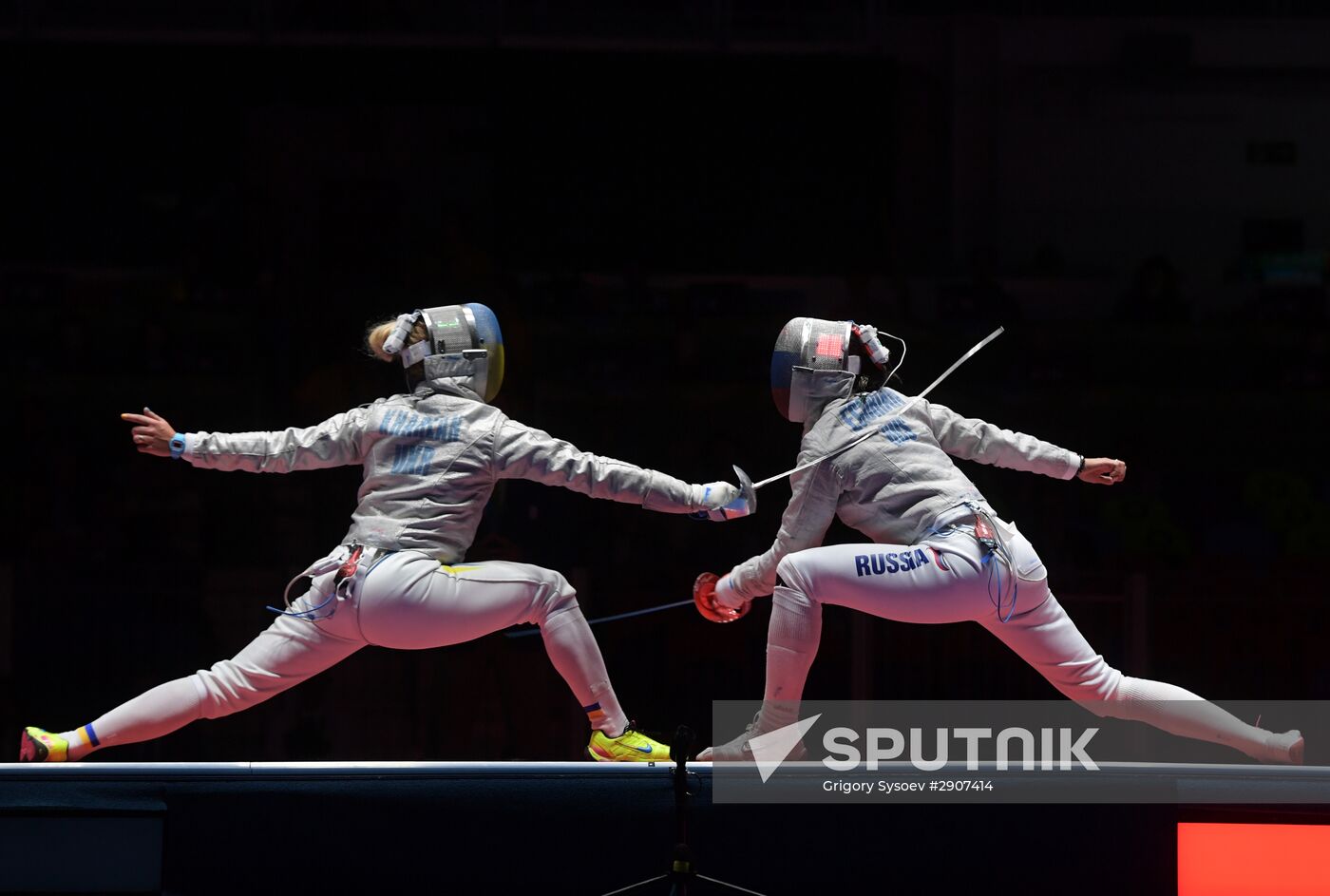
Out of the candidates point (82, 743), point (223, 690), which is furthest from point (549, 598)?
point (82, 743)

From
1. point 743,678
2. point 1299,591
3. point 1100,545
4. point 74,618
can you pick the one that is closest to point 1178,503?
point 1100,545

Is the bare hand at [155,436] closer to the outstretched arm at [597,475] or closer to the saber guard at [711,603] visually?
the outstretched arm at [597,475]

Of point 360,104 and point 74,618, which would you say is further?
point 360,104

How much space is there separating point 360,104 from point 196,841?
16.3ft

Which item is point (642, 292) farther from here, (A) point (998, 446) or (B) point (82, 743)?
(B) point (82, 743)

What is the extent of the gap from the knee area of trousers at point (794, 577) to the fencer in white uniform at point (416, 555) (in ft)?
0.62

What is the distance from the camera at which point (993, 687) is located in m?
4.79

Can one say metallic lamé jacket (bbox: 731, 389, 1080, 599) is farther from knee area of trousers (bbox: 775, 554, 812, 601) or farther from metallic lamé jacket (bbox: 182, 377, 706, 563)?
metallic lamé jacket (bbox: 182, 377, 706, 563)

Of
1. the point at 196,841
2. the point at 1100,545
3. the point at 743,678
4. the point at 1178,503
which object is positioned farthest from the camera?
the point at 1178,503

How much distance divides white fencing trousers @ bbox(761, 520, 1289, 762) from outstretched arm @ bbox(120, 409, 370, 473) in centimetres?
107

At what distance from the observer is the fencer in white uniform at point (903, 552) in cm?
312

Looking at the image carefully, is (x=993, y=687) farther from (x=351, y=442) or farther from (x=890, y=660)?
(x=351, y=442)

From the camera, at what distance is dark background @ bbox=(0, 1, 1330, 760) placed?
4.76m

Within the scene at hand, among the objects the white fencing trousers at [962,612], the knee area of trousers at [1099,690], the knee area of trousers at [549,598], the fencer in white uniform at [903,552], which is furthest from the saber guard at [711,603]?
the knee area of trousers at [1099,690]
